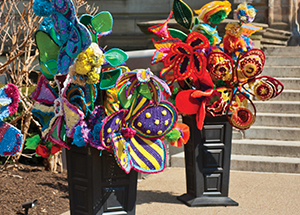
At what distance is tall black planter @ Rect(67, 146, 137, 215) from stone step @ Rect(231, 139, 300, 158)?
3475 mm

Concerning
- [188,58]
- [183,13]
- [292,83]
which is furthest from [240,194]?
[292,83]

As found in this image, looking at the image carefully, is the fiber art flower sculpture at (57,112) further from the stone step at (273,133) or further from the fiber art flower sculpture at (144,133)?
the stone step at (273,133)

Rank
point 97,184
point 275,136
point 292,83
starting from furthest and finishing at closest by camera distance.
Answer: point 292,83
point 275,136
point 97,184

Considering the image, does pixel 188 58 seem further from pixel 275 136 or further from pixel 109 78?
pixel 275 136

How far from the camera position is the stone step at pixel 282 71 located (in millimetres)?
7746

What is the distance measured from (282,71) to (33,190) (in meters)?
5.39

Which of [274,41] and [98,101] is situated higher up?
[274,41]

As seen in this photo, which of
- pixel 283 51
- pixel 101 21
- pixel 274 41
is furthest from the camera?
pixel 274 41

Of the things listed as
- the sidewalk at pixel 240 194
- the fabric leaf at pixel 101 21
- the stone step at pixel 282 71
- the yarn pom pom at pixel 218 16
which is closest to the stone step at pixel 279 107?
the stone step at pixel 282 71

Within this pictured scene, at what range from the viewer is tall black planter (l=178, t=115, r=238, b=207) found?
4.29 metres

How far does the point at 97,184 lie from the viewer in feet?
9.59

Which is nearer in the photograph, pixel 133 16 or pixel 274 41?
pixel 274 41

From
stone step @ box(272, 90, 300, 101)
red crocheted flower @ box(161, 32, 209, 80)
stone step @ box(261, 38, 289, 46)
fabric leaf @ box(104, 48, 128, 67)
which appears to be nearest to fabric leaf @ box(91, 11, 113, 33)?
fabric leaf @ box(104, 48, 128, 67)

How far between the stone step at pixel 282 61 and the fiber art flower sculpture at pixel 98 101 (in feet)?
19.1
